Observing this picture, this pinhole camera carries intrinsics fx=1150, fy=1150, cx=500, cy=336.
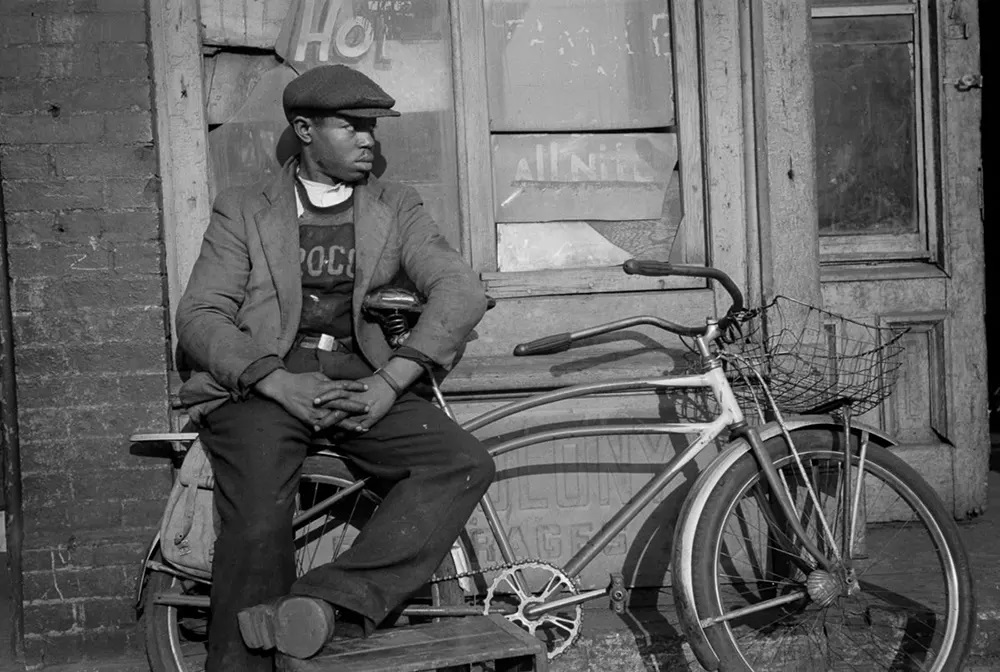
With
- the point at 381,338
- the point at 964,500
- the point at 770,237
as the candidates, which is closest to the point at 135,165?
the point at 381,338

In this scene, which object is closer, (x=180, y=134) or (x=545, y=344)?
(x=545, y=344)

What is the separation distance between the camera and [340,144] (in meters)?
3.81

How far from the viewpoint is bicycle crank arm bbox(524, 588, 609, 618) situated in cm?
373

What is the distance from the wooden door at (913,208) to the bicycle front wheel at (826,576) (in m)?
0.64

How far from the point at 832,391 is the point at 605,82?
5.14 feet

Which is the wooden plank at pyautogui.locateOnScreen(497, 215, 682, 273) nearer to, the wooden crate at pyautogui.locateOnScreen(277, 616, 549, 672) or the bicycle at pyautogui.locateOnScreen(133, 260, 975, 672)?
the bicycle at pyautogui.locateOnScreen(133, 260, 975, 672)

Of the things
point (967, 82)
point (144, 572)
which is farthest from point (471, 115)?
point (967, 82)

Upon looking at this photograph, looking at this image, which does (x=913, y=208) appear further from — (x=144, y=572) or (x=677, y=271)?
(x=144, y=572)

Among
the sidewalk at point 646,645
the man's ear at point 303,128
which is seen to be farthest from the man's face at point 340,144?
the sidewalk at point 646,645

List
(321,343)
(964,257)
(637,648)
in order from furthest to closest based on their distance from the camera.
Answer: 1. (964,257)
2. (637,648)
3. (321,343)

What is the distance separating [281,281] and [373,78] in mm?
1156

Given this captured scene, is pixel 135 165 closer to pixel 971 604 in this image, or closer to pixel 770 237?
pixel 770 237

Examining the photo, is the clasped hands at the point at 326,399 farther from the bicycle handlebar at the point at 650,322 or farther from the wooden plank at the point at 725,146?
the wooden plank at the point at 725,146

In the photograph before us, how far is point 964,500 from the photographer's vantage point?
5.25m
